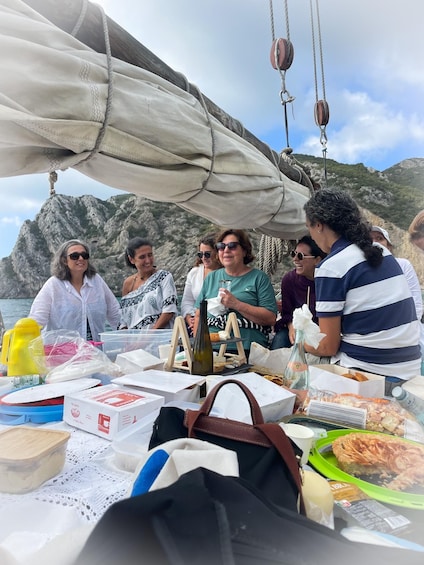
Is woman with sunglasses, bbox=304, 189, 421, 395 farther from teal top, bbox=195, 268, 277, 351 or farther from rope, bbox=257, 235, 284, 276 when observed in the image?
rope, bbox=257, 235, 284, 276

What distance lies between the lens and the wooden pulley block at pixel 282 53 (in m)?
3.19

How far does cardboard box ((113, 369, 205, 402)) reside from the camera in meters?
1.25

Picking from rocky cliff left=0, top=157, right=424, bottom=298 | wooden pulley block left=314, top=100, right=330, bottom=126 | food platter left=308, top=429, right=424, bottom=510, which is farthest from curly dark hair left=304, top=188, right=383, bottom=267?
rocky cliff left=0, top=157, right=424, bottom=298

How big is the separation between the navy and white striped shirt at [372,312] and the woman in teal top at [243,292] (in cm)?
61

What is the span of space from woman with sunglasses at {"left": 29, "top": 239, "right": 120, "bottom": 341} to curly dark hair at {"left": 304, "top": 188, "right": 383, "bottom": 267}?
6.22 feet

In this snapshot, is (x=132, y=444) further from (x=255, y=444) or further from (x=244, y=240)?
(x=244, y=240)

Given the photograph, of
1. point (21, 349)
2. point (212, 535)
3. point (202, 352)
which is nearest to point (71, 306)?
point (21, 349)

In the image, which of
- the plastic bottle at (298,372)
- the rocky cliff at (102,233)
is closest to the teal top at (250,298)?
the plastic bottle at (298,372)

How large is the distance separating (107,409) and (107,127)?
0.94m

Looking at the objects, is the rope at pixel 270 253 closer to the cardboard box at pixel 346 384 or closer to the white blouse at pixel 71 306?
the white blouse at pixel 71 306

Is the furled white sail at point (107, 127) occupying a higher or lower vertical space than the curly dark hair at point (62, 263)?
higher

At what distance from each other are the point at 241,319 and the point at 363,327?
861 mm

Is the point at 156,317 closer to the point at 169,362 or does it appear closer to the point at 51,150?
the point at 169,362

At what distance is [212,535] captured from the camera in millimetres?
402
